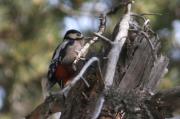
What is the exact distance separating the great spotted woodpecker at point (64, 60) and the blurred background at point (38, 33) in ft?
5.31

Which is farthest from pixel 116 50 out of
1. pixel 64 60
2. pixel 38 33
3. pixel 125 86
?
pixel 38 33

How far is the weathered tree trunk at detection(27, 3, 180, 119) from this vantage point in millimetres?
3264

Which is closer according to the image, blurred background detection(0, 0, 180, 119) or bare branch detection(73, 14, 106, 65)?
bare branch detection(73, 14, 106, 65)

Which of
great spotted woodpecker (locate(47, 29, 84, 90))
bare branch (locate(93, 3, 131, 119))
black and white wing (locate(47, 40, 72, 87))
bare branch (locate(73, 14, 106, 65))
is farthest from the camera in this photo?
black and white wing (locate(47, 40, 72, 87))

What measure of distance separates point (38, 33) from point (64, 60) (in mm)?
2270

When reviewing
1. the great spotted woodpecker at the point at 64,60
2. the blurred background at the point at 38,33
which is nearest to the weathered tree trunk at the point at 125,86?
the great spotted woodpecker at the point at 64,60

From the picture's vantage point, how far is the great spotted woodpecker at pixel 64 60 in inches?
181

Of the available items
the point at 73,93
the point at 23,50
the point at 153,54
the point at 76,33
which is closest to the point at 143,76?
the point at 153,54

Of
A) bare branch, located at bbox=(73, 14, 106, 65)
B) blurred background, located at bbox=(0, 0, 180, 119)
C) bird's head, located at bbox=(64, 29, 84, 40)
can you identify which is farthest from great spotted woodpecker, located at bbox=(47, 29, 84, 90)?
blurred background, located at bbox=(0, 0, 180, 119)

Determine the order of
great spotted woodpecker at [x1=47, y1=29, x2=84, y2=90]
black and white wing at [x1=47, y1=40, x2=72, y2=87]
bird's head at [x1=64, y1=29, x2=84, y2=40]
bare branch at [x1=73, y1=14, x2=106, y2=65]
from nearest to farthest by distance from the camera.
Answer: bare branch at [x1=73, y1=14, x2=106, y2=65]
great spotted woodpecker at [x1=47, y1=29, x2=84, y2=90]
black and white wing at [x1=47, y1=40, x2=72, y2=87]
bird's head at [x1=64, y1=29, x2=84, y2=40]

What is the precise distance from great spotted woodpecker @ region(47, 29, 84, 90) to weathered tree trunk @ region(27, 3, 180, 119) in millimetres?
1001

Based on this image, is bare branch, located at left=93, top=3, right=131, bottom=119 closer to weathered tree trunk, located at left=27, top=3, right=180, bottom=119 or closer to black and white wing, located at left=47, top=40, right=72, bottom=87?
weathered tree trunk, located at left=27, top=3, right=180, bottom=119

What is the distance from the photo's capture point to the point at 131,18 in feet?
12.1

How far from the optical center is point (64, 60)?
15.3 feet
